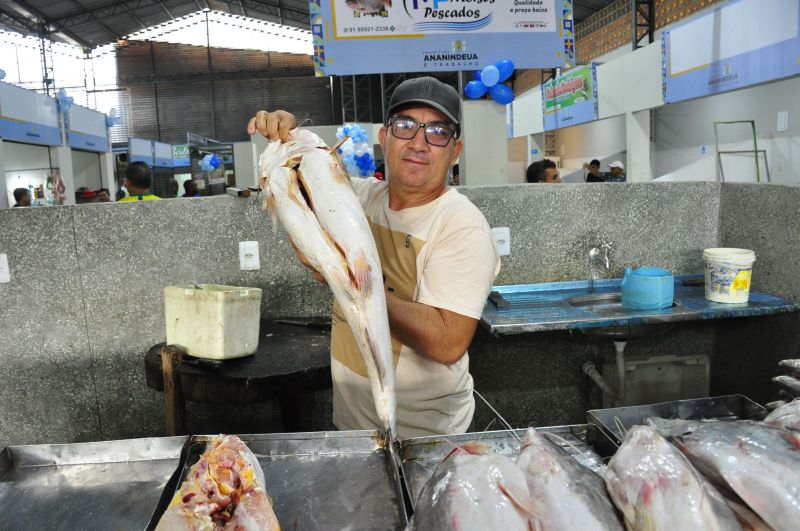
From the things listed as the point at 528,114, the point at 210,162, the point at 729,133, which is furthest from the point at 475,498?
the point at 528,114

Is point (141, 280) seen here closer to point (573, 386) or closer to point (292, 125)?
point (292, 125)

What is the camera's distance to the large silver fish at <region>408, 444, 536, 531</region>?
73 centimetres

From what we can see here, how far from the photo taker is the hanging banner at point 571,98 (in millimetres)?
9188

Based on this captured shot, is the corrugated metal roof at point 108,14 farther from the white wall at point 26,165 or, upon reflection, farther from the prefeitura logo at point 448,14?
the prefeitura logo at point 448,14

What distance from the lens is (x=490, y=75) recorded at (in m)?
3.68

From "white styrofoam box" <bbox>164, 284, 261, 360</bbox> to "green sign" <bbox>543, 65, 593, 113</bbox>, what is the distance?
8475 mm

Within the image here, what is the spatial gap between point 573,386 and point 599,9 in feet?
40.5

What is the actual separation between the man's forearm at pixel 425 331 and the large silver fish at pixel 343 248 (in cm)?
23

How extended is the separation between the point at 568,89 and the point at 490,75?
6890 millimetres

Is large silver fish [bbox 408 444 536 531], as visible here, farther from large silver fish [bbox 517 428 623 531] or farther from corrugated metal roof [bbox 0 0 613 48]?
corrugated metal roof [bbox 0 0 613 48]

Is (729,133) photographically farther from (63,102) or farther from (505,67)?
(63,102)

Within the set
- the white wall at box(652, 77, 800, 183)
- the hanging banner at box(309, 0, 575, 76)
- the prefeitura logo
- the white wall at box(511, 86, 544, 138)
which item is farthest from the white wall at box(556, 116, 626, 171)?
the prefeitura logo

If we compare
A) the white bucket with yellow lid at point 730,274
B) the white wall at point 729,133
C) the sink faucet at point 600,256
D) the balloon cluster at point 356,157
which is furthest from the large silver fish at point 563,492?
the white wall at point 729,133

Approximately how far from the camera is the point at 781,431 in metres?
0.87
